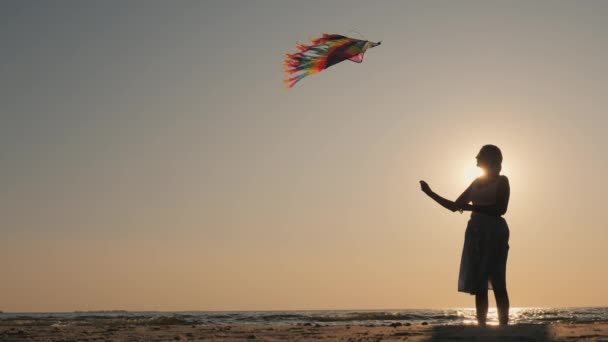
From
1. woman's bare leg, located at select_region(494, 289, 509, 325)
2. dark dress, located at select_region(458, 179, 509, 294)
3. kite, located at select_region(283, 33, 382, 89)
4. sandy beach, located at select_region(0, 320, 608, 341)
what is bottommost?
sandy beach, located at select_region(0, 320, 608, 341)

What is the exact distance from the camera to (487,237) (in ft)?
29.1

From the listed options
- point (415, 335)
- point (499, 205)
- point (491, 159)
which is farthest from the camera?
point (491, 159)

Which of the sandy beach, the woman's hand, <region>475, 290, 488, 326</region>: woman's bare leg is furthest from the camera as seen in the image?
<region>475, 290, 488, 326</region>: woman's bare leg

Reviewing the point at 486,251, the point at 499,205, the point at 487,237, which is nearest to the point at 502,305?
the point at 486,251

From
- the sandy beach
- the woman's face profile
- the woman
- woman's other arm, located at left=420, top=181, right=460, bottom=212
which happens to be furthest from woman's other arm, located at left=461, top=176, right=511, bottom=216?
the sandy beach

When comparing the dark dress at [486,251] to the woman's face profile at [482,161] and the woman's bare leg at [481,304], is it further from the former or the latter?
the woman's face profile at [482,161]

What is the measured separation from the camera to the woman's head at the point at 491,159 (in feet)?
29.3

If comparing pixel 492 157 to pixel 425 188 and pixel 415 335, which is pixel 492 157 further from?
pixel 415 335

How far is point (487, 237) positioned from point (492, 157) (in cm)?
101

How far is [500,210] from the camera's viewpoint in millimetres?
8812

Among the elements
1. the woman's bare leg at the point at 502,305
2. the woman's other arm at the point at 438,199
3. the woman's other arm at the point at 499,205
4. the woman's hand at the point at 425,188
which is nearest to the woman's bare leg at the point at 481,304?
the woman's bare leg at the point at 502,305

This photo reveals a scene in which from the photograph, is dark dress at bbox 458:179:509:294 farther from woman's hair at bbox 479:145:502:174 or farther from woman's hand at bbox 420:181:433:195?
woman's hand at bbox 420:181:433:195

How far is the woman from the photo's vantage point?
880 centimetres

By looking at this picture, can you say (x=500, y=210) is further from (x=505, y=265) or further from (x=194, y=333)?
(x=194, y=333)
